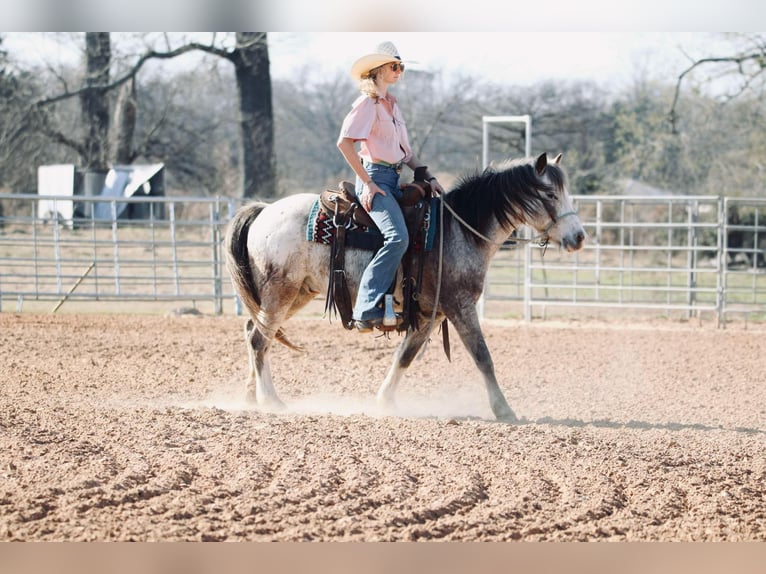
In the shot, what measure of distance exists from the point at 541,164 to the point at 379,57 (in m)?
1.34

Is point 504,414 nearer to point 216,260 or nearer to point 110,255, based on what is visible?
point 216,260

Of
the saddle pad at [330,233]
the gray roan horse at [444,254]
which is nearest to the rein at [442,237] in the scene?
the gray roan horse at [444,254]

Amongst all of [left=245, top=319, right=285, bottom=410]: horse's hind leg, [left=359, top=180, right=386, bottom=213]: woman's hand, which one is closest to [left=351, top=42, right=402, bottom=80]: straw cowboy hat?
[left=359, top=180, right=386, bottom=213]: woman's hand

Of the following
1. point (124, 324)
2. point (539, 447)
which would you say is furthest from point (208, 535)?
point (124, 324)

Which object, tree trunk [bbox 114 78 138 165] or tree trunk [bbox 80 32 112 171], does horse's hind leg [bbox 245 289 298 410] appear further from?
tree trunk [bbox 114 78 138 165]

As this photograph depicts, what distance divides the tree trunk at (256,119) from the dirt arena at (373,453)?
487 inches

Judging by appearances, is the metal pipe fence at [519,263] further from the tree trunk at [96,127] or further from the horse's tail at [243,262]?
the horse's tail at [243,262]

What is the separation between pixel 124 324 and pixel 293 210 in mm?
5952

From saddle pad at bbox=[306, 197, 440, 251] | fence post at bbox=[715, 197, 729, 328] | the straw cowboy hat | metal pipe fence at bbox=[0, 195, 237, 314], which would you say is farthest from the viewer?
metal pipe fence at bbox=[0, 195, 237, 314]

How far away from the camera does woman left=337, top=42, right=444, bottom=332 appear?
593 centimetres

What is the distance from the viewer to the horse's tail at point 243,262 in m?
6.92

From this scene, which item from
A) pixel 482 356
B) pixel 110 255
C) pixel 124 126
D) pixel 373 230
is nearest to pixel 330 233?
pixel 373 230

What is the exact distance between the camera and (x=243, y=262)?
693cm

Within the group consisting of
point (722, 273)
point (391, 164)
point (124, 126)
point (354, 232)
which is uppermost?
point (124, 126)
